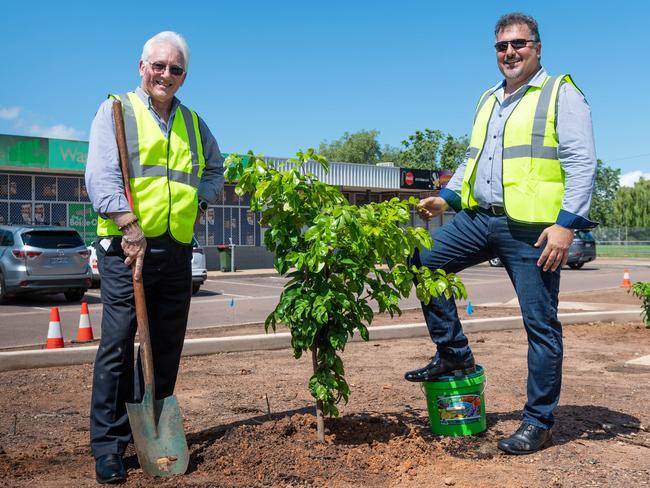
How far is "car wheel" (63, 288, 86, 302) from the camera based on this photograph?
14.8 m

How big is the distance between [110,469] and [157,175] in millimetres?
1397

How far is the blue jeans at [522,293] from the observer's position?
3.84 m

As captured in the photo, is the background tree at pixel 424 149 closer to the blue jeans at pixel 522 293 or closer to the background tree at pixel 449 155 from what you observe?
the background tree at pixel 449 155

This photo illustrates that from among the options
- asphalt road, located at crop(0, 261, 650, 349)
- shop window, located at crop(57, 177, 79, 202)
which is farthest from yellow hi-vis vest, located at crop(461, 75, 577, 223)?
shop window, located at crop(57, 177, 79, 202)

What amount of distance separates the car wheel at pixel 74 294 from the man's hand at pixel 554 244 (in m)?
12.6

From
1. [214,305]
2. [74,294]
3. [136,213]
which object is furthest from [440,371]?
[74,294]

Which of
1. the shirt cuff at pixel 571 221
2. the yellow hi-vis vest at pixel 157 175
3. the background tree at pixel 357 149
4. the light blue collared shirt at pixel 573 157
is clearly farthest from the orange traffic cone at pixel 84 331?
the background tree at pixel 357 149

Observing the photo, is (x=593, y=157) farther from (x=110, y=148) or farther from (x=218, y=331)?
(x=218, y=331)

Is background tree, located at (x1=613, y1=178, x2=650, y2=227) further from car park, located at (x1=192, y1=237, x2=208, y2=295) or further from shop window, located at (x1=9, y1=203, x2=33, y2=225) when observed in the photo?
car park, located at (x1=192, y1=237, x2=208, y2=295)

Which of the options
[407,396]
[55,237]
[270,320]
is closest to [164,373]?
[270,320]

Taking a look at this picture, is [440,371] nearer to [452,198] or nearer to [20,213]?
[452,198]

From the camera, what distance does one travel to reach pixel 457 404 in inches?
158

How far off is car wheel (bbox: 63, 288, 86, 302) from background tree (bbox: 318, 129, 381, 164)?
8552 cm

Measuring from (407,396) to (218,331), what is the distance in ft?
14.7
